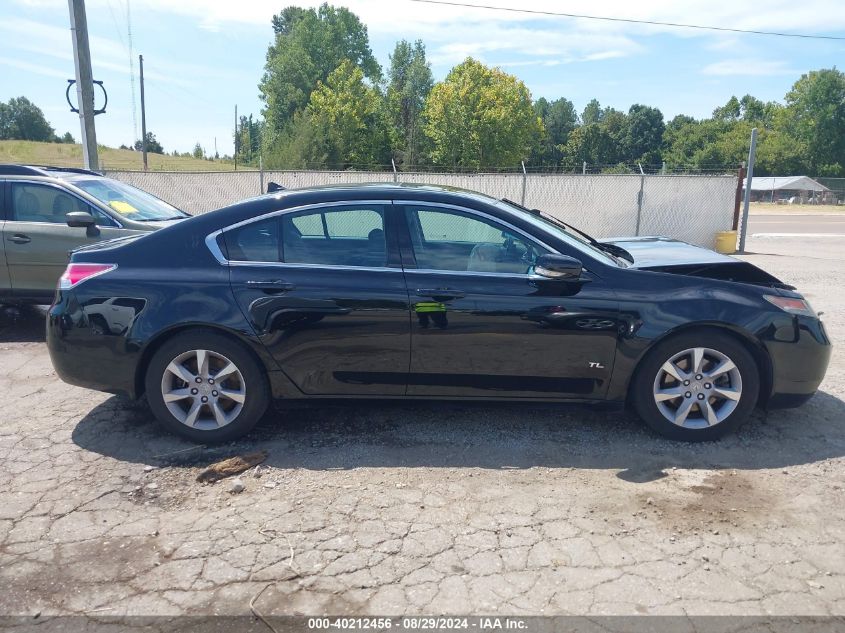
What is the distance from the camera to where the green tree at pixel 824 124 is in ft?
281

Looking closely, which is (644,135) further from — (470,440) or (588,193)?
(470,440)

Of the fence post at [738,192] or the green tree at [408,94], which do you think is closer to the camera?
the fence post at [738,192]

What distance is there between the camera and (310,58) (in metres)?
64.2

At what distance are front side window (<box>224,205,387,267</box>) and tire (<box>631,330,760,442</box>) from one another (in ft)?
5.96

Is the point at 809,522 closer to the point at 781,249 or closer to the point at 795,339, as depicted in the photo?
the point at 795,339

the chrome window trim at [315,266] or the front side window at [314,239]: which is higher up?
the front side window at [314,239]

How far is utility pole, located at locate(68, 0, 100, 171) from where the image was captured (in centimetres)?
1064

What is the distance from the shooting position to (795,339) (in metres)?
4.03

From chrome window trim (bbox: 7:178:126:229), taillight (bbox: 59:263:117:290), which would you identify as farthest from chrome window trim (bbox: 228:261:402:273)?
chrome window trim (bbox: 7:178:126:229)

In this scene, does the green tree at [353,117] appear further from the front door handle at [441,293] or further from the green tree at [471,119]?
the front door handle at [441,293]

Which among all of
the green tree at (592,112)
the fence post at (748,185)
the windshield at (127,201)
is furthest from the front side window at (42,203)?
the green tree at (592,112)

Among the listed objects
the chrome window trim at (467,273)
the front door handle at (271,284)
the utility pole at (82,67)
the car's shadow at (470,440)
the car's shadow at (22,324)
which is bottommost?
the car's shadow at (22,324)

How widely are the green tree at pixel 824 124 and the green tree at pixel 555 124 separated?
3341 cm

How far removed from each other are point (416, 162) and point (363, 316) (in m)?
57.4
